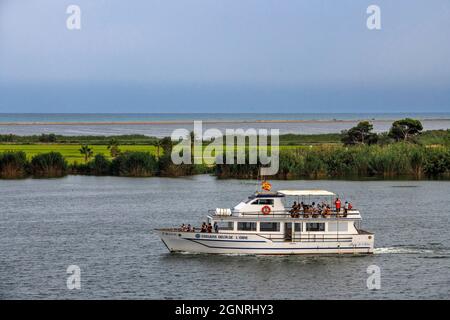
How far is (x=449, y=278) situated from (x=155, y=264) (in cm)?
1714

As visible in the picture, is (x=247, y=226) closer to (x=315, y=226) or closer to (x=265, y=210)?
(x=265, y=210)

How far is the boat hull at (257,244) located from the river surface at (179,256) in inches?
24.2

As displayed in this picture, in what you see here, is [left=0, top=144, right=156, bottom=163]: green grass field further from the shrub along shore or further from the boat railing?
the boat railing

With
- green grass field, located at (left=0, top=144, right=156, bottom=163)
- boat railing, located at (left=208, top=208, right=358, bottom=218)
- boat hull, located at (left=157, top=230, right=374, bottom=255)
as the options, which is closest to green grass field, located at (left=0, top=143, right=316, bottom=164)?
green grass field, located at (left=0, top=144, right=156, bottom=163)

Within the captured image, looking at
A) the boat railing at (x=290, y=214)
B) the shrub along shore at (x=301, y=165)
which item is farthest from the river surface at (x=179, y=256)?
the shrub along shore at (x=301, y=165)

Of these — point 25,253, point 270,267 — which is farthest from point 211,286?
point 25,253

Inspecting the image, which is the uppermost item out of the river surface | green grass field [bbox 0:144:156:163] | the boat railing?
green grass field [bbox 0:144:156:163]

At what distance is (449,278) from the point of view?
51531 mm

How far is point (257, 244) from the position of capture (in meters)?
57.2

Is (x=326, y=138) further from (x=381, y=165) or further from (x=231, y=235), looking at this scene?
(x=231, y=235)

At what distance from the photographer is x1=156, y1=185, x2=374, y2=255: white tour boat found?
57.2 meters

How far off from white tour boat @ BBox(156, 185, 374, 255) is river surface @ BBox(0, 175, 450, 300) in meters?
0.73

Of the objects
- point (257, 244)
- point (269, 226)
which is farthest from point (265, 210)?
point (257, 244)

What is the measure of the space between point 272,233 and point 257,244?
122 centimetres
